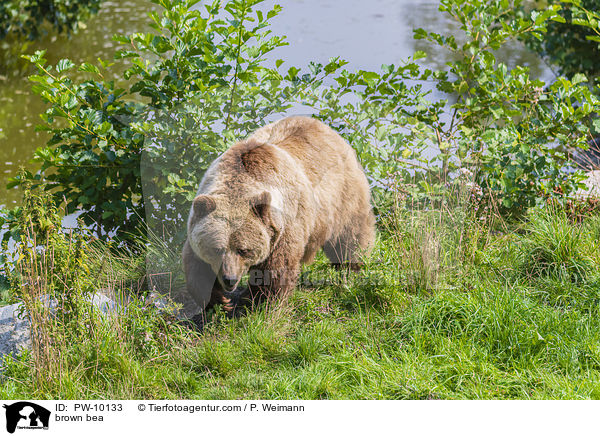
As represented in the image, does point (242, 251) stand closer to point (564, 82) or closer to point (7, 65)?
point (564, 82)

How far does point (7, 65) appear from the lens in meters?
11.3

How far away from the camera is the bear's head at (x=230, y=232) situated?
3.88m

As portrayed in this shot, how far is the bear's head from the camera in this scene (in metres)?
3.88

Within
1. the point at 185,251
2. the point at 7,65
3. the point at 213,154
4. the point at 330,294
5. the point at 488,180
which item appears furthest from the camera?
the point at 7,65

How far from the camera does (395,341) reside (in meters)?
4.12

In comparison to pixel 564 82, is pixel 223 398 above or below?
below

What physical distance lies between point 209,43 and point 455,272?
106 inches

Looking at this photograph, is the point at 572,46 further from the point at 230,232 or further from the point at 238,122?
the point at 230,232

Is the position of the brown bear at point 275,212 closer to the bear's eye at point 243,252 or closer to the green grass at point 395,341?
the bear's eye at point 243,252

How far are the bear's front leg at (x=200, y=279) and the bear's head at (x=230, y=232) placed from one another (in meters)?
0.15
